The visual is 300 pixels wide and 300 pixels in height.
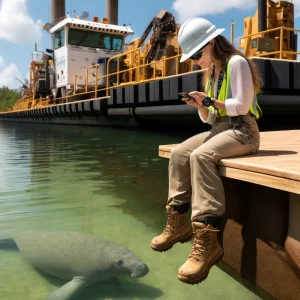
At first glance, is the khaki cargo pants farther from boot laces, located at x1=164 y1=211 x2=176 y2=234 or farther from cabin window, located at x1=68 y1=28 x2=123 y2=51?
cabin window, located at x1=68 y1=28 x2=123 y2=51

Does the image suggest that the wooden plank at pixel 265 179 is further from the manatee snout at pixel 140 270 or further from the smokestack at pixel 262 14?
the smokestack at pixel 262 14

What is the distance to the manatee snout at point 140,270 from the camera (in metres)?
2.21

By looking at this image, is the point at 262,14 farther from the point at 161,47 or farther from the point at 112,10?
the point at 112,10

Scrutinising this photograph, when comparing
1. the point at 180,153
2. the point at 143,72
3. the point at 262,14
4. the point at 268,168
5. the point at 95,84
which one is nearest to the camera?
the point at 268,168

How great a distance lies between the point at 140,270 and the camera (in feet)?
7.29

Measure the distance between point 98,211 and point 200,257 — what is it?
5.84ft

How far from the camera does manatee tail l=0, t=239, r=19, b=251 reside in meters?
2.61

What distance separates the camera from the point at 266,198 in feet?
6.51

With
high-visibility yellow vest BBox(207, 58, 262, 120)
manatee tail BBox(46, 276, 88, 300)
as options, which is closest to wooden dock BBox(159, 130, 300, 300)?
high-visibility yellow vest BBox(207, 58, 262, 120)

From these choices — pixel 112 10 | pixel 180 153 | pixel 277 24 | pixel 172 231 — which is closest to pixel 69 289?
pixel 172 231

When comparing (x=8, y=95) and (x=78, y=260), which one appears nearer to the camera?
(x=78, y=260)

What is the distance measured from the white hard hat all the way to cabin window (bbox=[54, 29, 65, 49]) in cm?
1270

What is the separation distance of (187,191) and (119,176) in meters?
2.99

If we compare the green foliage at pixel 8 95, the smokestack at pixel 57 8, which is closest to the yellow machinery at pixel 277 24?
the smokestack at pixel 57 8
